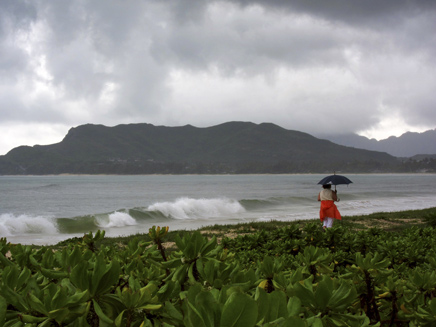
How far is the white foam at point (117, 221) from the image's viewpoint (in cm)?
2117

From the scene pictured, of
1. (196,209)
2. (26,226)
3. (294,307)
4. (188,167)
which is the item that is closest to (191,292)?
(294,307)

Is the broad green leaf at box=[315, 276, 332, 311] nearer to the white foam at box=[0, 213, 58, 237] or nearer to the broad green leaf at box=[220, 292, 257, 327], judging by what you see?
the broad green leaf at box=[220, 292, 257, 327]

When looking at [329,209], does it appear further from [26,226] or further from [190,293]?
[26,226]

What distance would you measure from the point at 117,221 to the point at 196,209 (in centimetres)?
672

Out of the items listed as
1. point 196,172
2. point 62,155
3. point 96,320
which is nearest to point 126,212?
point 96,320

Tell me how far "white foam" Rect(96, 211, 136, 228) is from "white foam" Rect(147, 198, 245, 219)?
2649mm

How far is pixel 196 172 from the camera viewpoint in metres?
187

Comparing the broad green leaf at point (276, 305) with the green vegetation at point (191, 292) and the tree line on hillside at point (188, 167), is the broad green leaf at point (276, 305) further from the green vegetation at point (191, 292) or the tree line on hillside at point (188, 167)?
the tree line on hillside at point (188, 167)

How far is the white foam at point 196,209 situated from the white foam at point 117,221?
2.65 metres

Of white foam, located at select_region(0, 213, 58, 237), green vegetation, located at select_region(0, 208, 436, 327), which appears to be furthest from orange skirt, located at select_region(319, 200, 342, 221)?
white foam, located at select_region(0, 213, 58, 237)

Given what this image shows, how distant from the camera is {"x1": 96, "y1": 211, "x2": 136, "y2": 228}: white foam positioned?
21.2 m

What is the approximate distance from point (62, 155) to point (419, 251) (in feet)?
660

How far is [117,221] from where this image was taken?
21625 millimetres

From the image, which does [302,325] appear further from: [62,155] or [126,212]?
[62,155]
